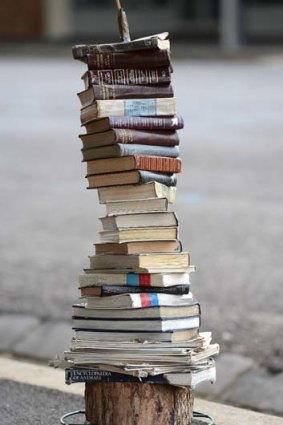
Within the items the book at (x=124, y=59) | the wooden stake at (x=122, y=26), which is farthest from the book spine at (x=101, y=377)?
the wooden stake at (x=122, y=26)

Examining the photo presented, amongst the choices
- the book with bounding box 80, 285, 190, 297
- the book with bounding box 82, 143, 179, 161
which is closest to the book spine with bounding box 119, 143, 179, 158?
the book with bounding box 82, 143, 179, 161

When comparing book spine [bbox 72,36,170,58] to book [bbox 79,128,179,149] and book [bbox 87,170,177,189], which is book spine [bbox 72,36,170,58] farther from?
book [bbox 87,170,177,189]

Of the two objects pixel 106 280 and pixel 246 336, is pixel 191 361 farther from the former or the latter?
pixel 246 336

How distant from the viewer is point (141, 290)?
12.1ft

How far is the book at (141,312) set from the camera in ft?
12.0

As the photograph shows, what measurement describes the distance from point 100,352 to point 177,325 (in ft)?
0.88

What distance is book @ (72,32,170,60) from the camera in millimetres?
3607

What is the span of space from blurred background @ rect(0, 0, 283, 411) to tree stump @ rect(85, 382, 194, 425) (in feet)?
6.20

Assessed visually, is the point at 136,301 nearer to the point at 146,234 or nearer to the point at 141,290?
the point at 141,290

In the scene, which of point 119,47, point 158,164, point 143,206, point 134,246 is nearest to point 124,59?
point 119,47

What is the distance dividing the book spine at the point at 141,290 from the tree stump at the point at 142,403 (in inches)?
11.6

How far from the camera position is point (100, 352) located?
12.1ft

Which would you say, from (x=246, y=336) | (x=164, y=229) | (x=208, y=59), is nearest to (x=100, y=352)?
(x=164, y=229)

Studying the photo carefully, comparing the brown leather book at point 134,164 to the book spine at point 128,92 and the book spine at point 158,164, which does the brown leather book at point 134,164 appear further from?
the book spine at point 128,92
